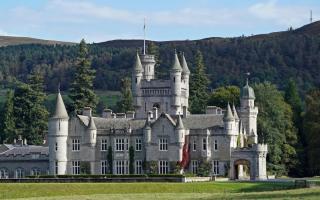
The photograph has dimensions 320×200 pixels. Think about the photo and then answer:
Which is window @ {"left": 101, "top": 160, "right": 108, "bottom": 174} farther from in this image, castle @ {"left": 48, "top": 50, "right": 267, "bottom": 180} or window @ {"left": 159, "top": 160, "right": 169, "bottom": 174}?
window @ {"left": 159, "top": 160, "right": 169, "bottom": 174}

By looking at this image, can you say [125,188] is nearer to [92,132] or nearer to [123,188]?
[123,188]

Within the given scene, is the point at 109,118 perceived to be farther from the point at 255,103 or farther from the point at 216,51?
the point at 216,51

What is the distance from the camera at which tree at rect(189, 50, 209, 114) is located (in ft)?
334

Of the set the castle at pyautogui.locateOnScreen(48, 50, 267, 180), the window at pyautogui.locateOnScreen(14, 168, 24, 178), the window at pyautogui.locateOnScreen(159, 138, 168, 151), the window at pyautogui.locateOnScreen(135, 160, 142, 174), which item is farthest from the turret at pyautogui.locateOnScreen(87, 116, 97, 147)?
the window at pyautogui.locateOnScreen(14, 168, 24, 178)

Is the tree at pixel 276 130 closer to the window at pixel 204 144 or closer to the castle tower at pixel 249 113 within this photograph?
the castle tower at pixel 249 113

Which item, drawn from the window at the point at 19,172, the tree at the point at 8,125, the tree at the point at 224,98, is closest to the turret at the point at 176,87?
the tree at the point at 224,98

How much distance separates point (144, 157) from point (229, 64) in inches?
3975

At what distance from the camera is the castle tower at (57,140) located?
84125 millimetres

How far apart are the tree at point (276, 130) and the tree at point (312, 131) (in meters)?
1.63

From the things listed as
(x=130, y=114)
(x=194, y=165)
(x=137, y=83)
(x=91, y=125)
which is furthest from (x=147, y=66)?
(x=194, y=165)

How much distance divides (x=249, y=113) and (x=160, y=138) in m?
9.33

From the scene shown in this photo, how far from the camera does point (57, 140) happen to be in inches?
3317

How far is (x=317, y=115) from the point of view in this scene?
89.9m

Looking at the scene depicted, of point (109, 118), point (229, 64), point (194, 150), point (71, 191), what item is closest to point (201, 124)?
point (194, 150)
